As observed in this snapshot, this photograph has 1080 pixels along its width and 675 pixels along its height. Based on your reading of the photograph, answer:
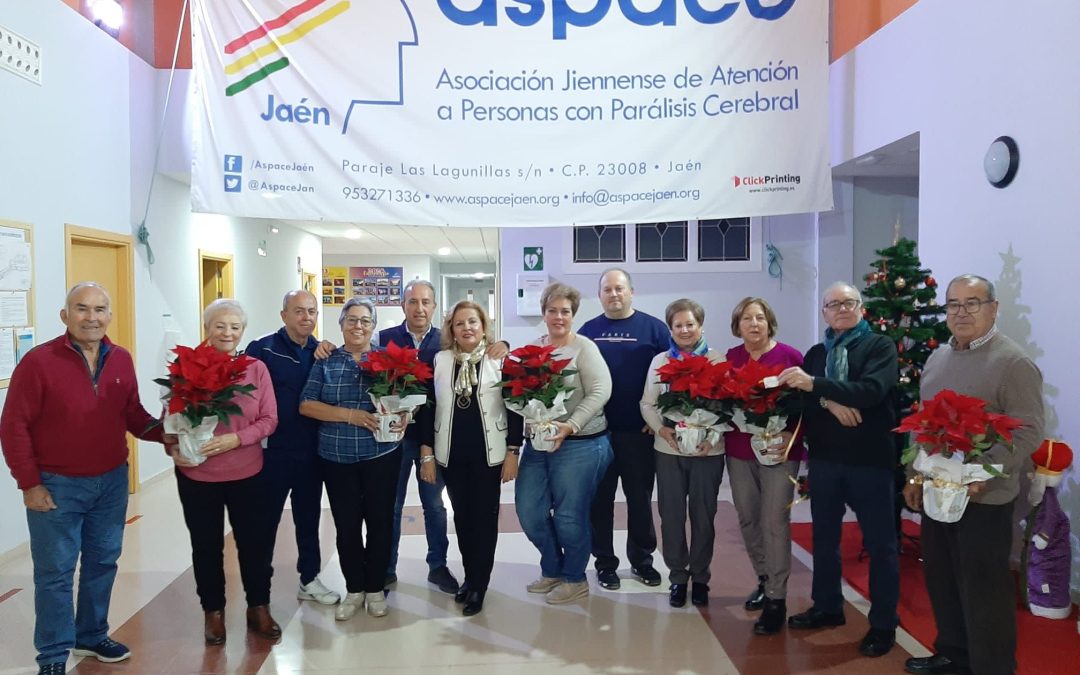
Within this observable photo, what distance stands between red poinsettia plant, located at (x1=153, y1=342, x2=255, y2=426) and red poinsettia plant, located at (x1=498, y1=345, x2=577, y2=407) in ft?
3.52

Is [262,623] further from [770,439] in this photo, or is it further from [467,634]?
[770,439]

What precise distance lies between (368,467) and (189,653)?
1.03 metres

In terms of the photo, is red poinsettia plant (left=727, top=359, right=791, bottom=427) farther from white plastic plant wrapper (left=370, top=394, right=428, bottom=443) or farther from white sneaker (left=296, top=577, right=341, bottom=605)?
white sneaker (left=296, top=577, right=341, bottom=605)

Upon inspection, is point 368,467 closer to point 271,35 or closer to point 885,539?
point 885,539

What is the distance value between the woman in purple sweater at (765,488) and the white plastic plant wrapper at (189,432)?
2176 mm

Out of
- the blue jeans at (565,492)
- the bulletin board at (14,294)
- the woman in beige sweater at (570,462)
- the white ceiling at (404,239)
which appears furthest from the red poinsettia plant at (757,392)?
the white ceiling at (404,239)

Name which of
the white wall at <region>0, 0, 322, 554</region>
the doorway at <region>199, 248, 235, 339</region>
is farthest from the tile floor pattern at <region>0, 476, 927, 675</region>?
the doorway at <region>199, 248, 235, 339</region>

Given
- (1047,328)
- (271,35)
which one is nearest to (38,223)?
(271,35)

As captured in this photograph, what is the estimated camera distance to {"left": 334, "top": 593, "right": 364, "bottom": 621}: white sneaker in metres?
3.11

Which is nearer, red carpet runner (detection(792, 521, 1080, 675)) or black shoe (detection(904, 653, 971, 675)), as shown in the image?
black shoe (detection(904, 653, 971, 675))

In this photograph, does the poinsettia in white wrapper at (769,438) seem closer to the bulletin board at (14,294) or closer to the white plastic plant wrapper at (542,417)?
the white plastic plant wrapper at (542,417)

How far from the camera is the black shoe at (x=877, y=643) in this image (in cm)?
274

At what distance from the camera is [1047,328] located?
3305 mm

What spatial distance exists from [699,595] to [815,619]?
0.52m
